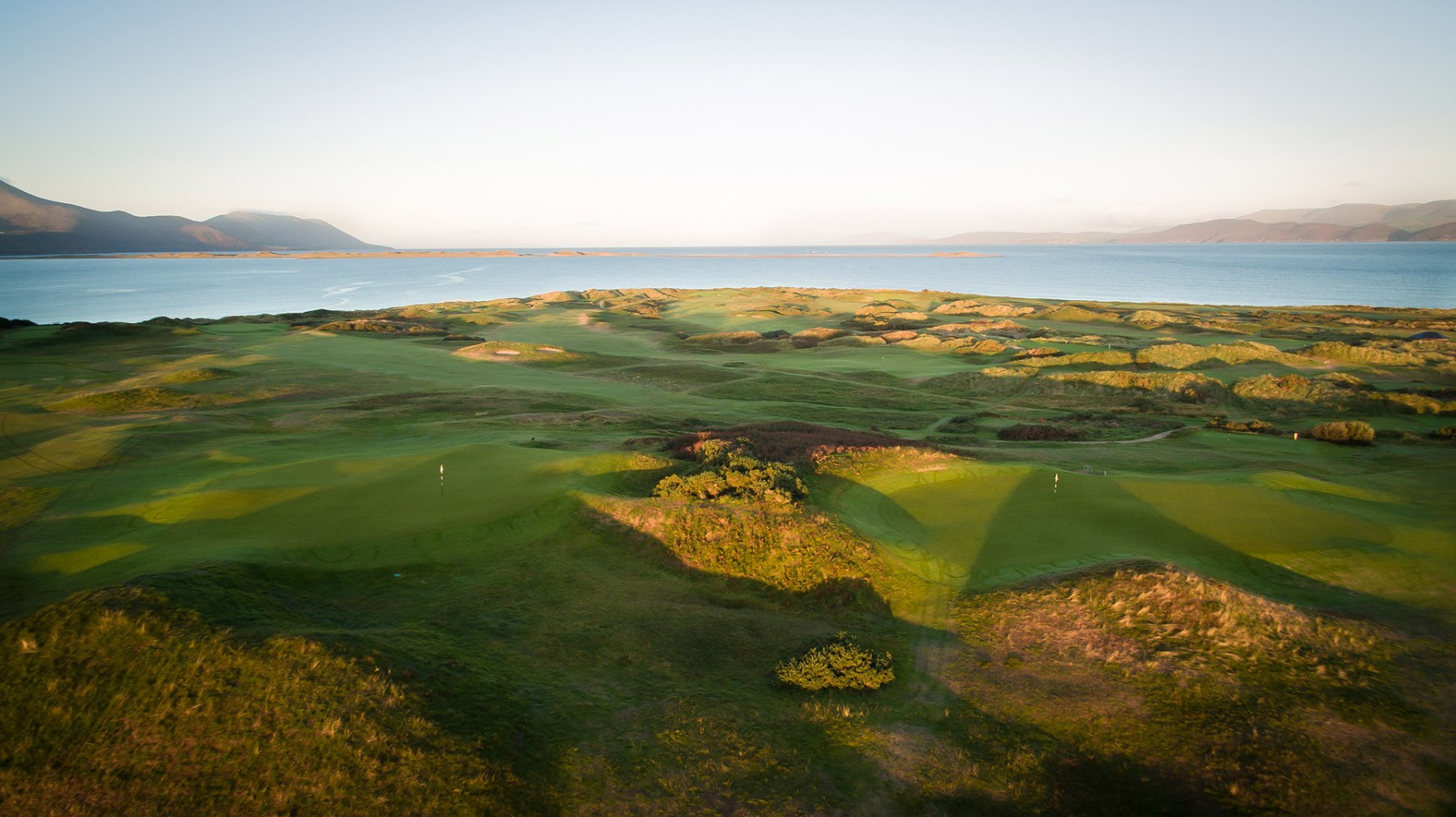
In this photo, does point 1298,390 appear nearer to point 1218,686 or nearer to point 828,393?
point 828,393

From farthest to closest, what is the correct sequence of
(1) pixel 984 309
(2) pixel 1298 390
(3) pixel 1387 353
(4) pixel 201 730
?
(1) pixel 984 309 < (3) pixel 1387 353 < (2) pixel 1298 390 < (4) pixel 201 730

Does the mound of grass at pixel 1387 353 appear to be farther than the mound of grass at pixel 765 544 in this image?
Yes

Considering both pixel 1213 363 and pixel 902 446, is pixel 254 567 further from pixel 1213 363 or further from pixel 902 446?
pixel 1213 363

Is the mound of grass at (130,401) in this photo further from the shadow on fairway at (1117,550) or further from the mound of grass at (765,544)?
the shadow on fairway at (1117,550)

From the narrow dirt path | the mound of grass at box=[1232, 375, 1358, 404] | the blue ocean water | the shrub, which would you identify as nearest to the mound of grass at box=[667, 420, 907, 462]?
the narrow dirt path

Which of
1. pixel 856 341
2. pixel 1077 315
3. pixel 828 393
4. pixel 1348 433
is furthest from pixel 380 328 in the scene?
pixel 1077 315

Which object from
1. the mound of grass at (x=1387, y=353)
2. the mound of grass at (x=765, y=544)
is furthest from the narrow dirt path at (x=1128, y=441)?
the mound of grass at (x=1387, y=353)
